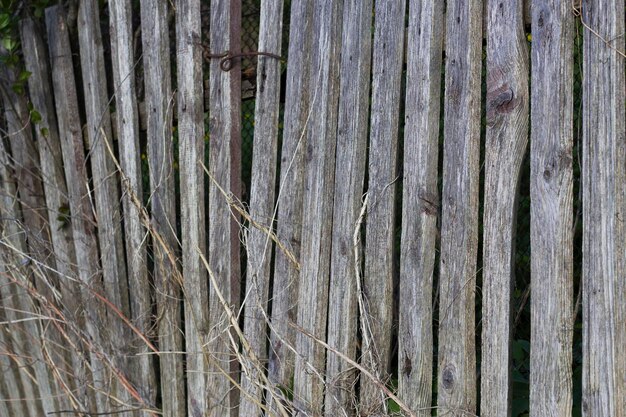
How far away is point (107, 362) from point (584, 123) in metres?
2.22

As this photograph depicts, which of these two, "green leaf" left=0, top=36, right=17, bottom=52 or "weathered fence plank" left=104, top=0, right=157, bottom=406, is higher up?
"green leaf" left=0, top=36, right=17, bottom=52

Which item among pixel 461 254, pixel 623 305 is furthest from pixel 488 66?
pixel 623 305

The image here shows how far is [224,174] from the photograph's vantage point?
2.86 metres

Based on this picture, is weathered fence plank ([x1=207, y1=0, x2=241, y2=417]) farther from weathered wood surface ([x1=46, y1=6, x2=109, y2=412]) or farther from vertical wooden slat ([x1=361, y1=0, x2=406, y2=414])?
weathered wood surface ([x1=46, y1=6, x2=109, y2=412])

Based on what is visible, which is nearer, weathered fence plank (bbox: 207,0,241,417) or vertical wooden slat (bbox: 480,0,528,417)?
vertical wooden slat (bbox: 480,0,528,417)

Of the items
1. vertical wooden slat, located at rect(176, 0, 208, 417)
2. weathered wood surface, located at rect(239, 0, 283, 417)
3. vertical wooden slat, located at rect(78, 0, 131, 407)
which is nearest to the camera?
weathered wood surface, located at rect(239, 0, 283, 417)

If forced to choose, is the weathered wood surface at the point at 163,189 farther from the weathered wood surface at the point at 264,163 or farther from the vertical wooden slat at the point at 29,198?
the vertical wooden slat at the point at 29,198

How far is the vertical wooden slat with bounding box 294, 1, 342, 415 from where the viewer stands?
2.52 m

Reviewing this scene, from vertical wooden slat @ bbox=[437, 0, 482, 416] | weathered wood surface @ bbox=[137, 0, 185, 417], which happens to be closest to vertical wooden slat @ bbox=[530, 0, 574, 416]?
vertical wooden slat @ bbox=[437, 0, 482, 416]

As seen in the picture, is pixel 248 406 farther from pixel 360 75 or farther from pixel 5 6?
pixel 5 6

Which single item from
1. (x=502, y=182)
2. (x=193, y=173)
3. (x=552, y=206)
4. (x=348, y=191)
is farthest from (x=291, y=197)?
(x=552, y=206)

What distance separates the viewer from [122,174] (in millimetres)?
3176

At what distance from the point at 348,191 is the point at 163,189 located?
938 mm

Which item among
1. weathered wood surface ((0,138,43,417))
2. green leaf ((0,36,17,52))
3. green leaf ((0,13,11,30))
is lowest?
weathered wood surface ((0,138,43,417))
